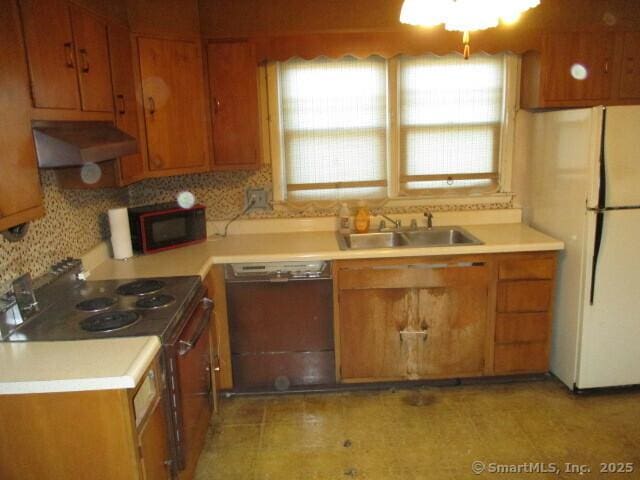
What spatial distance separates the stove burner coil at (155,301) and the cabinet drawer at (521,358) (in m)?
1.89

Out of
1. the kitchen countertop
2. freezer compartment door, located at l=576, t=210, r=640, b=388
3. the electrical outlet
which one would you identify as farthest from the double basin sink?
freezer compartment door, located at l=576, t=210, r=640, b=388

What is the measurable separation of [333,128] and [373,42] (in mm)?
589

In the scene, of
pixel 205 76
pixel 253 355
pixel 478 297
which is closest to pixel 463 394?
pixel 478 297

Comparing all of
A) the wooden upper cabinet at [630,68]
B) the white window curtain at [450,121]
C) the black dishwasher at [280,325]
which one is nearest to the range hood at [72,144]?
the black dishwasher at [280,325]

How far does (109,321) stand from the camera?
184cm

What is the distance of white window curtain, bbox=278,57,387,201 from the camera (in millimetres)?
3148

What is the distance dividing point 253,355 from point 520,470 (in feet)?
4.86

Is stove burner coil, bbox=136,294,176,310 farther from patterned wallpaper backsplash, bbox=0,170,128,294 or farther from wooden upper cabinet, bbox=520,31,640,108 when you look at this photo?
wooden upper cabinet, bbox=520,31,640,108

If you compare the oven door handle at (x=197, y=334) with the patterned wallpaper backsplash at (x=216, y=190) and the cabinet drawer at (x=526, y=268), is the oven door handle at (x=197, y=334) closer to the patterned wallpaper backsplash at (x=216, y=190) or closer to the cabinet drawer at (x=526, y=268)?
the patterned wallpaper backsplash at (x=216, y=190)

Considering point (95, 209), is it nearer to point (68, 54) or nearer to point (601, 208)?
point (68, 54)

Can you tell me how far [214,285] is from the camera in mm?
2775

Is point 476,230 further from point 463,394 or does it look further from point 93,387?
point 93,387

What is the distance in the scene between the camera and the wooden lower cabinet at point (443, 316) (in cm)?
280

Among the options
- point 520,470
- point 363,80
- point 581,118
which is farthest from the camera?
point 363,80
